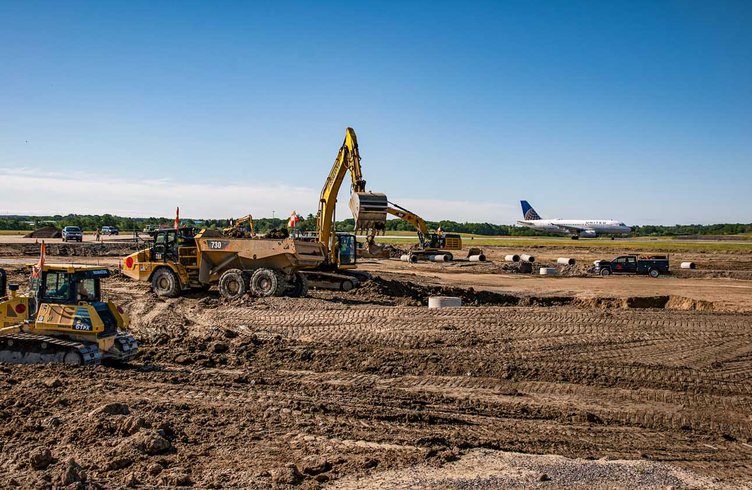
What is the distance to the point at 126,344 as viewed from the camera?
12.2 metres

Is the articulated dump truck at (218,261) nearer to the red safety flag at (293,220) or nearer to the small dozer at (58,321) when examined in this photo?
the red safety flag at (293,220)

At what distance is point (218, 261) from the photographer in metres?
21.9

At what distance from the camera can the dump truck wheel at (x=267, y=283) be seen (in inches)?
820

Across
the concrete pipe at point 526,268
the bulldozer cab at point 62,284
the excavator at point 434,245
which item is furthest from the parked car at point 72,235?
the bulldozer cab at point 62,284

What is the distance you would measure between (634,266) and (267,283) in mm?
23208

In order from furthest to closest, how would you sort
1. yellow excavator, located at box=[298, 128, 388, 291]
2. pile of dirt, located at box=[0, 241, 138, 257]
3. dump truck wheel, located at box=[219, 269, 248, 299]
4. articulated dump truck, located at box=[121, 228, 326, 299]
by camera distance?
pile of dirt, located at box=[0, 241, 138, 257] < yellow excavator, located at box=[298, 128, 388, 291] < articulated dump truck, located at box=[121, 228, 326, 299] < dump truck wheel, located at box=[219, 269, 248, 299]

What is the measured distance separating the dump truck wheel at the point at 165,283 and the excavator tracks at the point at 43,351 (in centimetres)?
1003

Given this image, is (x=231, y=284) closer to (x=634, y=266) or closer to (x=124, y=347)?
(x=124, y=347)

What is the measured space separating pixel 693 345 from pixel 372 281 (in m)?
12.0

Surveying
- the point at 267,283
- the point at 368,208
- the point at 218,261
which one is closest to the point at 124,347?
the point at 267,283

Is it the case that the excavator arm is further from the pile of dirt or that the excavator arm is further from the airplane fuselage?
the airplane fuselage

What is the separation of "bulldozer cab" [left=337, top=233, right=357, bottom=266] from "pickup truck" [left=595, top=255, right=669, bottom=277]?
57.6 ft

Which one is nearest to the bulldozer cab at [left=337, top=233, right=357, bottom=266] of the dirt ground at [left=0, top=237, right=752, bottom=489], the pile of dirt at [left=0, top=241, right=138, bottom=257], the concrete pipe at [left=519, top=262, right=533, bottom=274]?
the dirt ground at [left=0, top=237, right=752, bottom=489]

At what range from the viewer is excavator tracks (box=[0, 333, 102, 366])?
1146 centimetres
